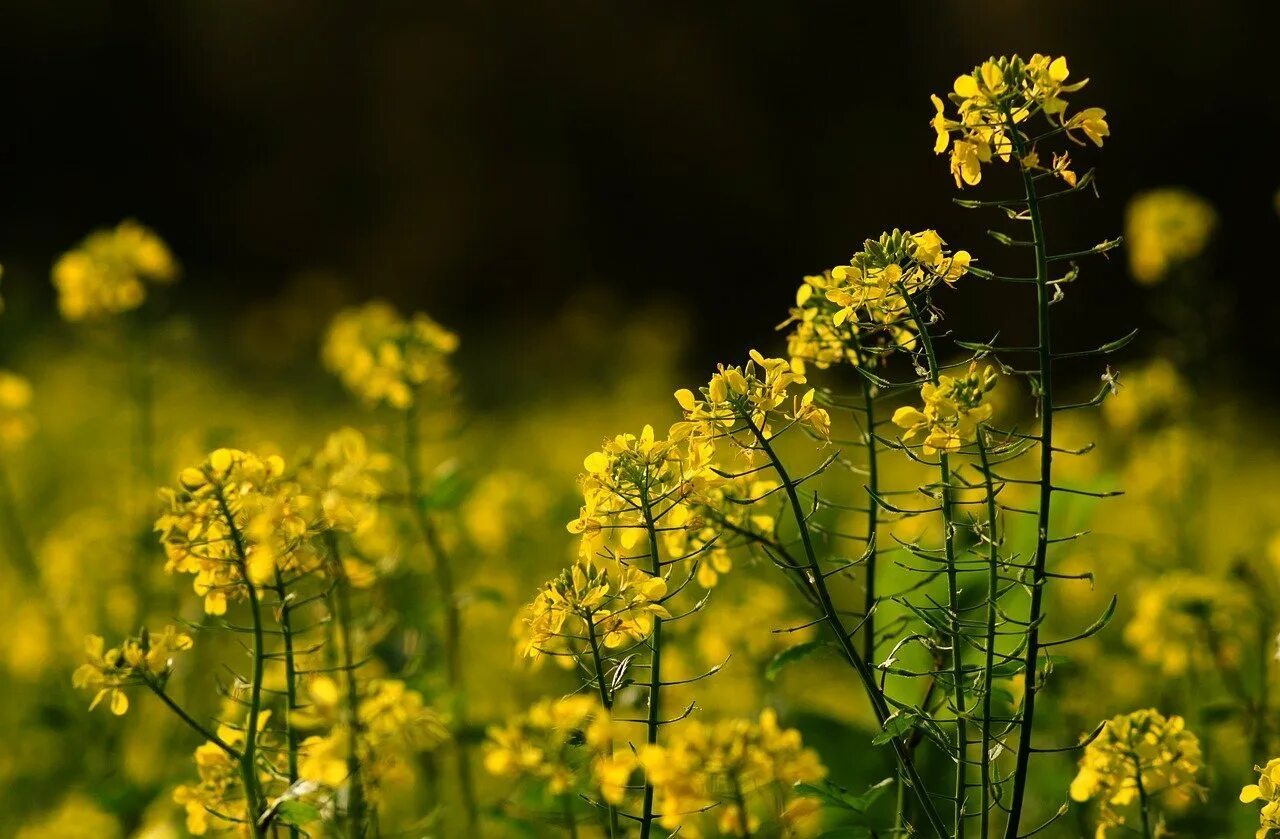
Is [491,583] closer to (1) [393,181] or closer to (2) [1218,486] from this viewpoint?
(2) [1218,486]

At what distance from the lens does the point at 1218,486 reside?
20.8ft

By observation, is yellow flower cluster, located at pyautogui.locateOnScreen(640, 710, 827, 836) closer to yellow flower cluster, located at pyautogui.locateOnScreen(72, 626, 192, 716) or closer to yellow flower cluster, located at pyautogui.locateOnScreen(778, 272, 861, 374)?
yellow flower cluster, located at pyautogui.locateOnScreen(778, 272, 861, 374)

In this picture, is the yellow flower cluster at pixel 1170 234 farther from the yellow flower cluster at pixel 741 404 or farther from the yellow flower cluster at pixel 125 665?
the yellow flower cluster at pixel 125 665

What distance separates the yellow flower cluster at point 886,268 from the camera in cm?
139

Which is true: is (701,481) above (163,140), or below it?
below

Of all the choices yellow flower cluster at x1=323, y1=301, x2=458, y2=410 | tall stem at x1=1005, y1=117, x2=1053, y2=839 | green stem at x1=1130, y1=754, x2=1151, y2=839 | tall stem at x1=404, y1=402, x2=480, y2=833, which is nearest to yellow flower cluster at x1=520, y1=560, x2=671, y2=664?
tall stem at x1=1005, y1=117, x2=1053, y2=839

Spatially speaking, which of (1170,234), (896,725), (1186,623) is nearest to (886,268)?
(896,725)

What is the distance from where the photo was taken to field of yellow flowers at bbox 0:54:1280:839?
140cm

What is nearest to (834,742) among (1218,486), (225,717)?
(225,717)

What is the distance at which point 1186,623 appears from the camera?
2475 mm

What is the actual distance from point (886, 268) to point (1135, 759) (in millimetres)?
717

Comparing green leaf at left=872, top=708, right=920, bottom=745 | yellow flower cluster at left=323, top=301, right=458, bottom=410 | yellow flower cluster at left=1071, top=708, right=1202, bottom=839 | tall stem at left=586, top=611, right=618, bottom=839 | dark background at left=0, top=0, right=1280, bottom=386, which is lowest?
green leaf at left=872, top=708, right=920, bottom=745

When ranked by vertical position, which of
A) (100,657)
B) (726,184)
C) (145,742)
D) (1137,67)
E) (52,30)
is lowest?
(100,657)

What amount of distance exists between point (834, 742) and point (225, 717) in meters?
1.04
